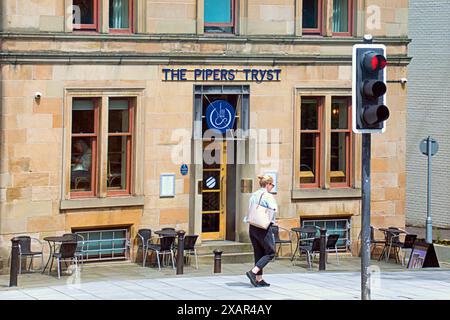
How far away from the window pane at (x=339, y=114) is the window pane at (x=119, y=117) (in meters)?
4.86

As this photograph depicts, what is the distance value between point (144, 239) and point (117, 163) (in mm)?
1671

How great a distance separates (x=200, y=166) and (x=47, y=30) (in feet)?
14.4

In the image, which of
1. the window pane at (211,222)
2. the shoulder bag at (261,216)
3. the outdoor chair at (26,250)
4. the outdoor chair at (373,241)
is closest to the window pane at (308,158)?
the outdoor chair at (373,241)

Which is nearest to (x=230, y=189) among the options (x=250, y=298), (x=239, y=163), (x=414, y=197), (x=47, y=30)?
(x=239, y=163)

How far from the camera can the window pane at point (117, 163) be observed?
25.9m

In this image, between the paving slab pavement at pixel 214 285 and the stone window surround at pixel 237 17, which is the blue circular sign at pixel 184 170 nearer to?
the paving slab pavement at pixel 214 285

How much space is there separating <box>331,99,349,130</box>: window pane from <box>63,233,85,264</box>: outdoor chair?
6.41 meters

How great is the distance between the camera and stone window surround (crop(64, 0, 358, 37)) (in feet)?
83.7

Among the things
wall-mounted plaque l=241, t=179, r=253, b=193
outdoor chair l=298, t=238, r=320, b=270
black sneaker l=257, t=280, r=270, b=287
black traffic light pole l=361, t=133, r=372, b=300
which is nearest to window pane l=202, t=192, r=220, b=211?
wall-mounted plaque l=241, t=179, r=253, b=193

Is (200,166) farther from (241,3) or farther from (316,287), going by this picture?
(316,287)

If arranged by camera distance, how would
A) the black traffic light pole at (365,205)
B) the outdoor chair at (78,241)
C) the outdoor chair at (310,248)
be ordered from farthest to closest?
the outdoor chair at (310,248)
the outdoor chair at (78,241)
the black traffic light pole at (365,205)

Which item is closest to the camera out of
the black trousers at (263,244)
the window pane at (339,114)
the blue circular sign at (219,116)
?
the black trousers at (263,244)

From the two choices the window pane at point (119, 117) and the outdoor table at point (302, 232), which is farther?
the outdoor table at point (302, 232)

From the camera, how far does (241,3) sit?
26922mm
